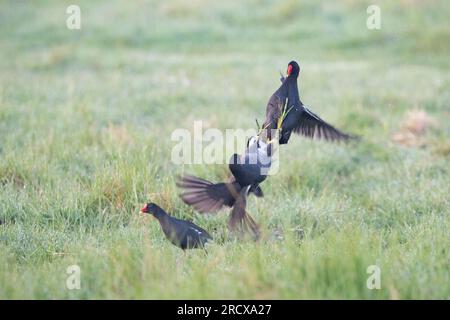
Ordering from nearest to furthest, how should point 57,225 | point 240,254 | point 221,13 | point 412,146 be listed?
point 240,254 → point 57,225 → point 412,146 → point 221,13

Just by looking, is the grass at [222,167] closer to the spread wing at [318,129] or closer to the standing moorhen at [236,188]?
the standing moorhen at [236,188]

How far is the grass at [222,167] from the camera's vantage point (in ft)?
10.5

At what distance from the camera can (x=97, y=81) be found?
8.80 meters

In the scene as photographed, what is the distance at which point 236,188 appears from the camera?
4082 mm

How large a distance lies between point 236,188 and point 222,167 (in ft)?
3.98

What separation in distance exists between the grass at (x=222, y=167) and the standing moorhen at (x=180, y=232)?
88mm

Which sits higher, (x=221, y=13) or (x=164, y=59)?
(x=221, y=13)

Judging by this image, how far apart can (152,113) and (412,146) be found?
116 inches

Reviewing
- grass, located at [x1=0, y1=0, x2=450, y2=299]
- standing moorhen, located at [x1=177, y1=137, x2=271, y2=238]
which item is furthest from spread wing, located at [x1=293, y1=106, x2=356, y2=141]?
standing moorhen, located at [x1=177, y1=137, x2=271, y2=238]

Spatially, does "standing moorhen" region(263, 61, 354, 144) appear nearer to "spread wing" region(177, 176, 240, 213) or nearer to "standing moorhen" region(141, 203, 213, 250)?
Answer: "spread wing" region(177, 176, 240, 213)

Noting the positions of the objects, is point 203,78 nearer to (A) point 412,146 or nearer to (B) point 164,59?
(B) point 164,59

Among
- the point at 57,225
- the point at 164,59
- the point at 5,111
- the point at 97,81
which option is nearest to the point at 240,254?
the point at 57,225

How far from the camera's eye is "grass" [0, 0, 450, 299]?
10.5 feet

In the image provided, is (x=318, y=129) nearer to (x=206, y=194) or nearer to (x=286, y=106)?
(x=286, y=106)
